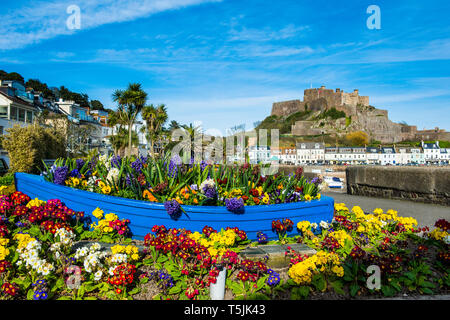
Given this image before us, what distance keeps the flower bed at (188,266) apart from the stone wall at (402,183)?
3.31 m

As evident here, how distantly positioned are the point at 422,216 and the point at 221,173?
396 centimetres

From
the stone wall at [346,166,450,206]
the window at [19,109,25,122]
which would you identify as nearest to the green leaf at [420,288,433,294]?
the stone wall at [346,166,450,206]

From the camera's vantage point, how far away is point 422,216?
558 cm

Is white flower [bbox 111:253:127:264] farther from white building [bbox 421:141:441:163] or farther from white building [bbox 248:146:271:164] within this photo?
white building [bbox 421:141:441:163]

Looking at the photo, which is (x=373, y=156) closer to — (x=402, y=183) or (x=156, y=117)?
(x=156, y=117)

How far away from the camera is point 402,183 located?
7.40m

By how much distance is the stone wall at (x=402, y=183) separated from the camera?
6.57m

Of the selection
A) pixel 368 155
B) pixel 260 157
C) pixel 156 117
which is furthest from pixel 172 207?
pixel 368 155

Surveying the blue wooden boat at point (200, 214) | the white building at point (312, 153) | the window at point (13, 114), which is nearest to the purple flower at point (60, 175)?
the blue wooden boat at point (200, 214)

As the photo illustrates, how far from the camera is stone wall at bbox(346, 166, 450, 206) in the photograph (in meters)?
6.57

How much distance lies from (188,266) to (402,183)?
6.51 m

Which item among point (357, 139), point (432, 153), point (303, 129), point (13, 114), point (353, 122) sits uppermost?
point (353, 122)
